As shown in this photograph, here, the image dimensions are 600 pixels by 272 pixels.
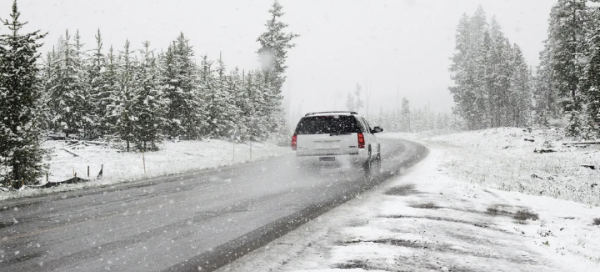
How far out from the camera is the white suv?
13055 mm

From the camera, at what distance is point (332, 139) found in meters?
13.1

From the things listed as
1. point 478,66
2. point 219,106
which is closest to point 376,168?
point 219,106

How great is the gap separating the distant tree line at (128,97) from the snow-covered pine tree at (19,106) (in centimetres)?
3

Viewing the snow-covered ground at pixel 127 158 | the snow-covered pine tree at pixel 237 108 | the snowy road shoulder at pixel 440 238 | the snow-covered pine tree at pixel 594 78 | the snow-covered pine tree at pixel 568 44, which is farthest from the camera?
the snow-covered pine tree at pixel 237 108

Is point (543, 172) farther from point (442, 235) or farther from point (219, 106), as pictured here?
point (219, 106)

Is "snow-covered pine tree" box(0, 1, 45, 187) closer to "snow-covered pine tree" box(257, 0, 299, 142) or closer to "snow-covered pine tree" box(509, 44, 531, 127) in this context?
"snow-covered pine tree" box(257, 0, 299, 142)

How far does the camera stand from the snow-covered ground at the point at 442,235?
4.35 meters

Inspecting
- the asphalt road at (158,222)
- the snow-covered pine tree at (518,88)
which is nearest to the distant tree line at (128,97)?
the asphalt road at (158,222)

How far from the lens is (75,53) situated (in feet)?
105

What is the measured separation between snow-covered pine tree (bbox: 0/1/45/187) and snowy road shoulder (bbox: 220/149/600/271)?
13463 mm

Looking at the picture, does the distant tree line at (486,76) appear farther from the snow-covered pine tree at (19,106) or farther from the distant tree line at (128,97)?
the snow-covered pine tree at (19,106)

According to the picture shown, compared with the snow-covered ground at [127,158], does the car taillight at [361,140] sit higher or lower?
higher

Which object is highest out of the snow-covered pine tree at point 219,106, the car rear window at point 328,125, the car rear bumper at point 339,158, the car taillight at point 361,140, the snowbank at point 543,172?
the snow-covered pine tree at point 219,106

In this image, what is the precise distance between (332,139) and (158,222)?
7.62 meters
